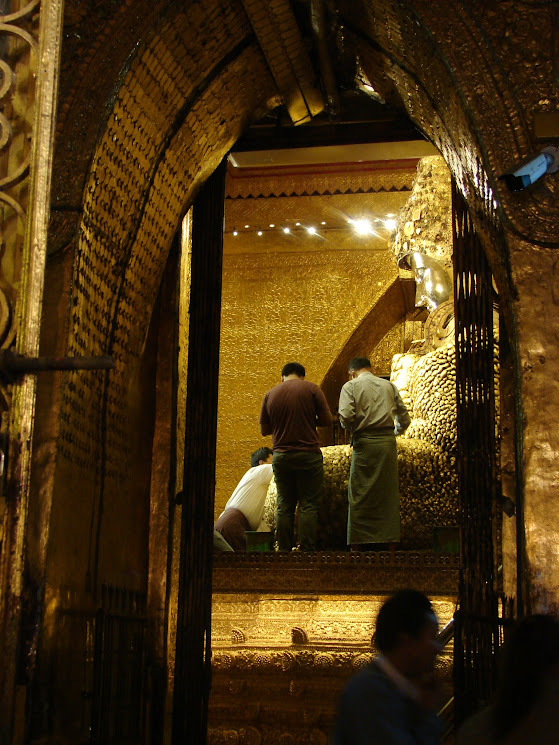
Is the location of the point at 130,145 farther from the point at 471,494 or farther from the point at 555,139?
the point at 471,494

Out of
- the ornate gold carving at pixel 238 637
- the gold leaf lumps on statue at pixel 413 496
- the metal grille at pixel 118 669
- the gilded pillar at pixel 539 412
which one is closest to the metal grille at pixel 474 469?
the gilded pillar at pixel 539 412

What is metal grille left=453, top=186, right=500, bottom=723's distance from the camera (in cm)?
441

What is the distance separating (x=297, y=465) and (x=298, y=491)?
195 millimetres

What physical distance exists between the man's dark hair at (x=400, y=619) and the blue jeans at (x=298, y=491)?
3.96 metres

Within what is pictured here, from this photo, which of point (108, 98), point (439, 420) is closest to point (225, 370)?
point (439, 420)

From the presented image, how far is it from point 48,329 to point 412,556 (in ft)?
8.60

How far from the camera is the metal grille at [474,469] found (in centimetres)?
441

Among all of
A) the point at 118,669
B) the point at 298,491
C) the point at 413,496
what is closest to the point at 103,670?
the point at 118,669

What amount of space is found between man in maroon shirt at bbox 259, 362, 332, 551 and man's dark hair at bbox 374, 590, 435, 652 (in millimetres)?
3937

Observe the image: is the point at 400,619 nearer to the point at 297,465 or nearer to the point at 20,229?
the point at 20,229

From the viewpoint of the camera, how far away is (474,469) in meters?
4.87

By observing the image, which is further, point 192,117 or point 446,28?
point 192,117

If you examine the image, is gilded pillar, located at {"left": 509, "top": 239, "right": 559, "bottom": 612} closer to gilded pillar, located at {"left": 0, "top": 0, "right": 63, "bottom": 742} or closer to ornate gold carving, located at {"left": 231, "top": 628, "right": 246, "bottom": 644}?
gilded pillar, located at {"left": 0, "top": 0, "right": 63, "bottom": 742}

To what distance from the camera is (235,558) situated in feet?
19.2
